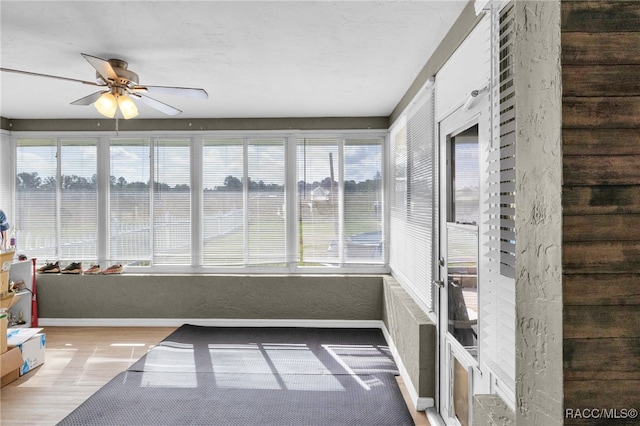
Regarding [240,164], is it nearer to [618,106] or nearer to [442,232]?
[442,232]

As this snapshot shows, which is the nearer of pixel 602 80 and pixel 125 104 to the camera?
pixel 602 80

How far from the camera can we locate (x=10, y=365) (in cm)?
323

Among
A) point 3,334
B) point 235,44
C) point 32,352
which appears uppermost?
point 235,44

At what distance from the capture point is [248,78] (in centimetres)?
332

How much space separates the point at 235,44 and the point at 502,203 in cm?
209

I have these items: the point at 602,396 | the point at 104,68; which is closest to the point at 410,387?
the point at 602,396

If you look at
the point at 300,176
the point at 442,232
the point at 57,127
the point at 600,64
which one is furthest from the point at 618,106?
the point at 57,127

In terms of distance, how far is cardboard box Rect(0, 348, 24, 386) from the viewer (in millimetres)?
3172

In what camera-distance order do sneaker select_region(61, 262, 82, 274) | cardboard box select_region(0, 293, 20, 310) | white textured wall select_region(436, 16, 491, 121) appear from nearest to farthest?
white textured wall select_region(436, 16, 491, 121)
cardboard box select_region(0, 293, 20, 310)
sneaker select_region(61, 262, 82, 274)

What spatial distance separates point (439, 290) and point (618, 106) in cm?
234

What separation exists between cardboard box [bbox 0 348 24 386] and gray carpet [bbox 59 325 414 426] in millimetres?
865

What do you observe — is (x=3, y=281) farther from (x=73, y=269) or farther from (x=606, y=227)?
(x=606, y=227)

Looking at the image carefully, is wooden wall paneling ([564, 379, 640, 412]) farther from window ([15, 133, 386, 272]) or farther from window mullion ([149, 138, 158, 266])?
window mullion ([149, 138, 158, 266])

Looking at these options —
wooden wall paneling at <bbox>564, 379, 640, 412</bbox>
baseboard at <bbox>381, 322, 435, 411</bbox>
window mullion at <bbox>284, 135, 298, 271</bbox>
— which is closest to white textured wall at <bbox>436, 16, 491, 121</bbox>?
wooden wall paneling at <bbox>564, 379, 640, 412</bbox>
